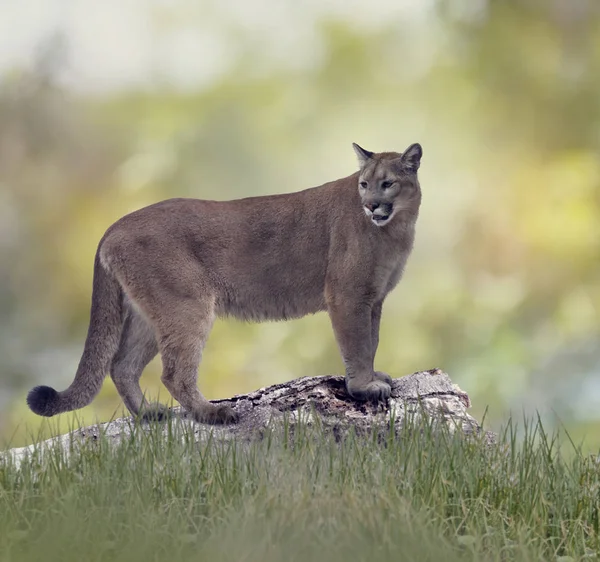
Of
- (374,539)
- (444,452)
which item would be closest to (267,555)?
(374,539)

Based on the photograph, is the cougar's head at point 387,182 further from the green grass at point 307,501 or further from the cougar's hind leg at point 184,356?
the green grass at point 307,501

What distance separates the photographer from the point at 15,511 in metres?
4.04

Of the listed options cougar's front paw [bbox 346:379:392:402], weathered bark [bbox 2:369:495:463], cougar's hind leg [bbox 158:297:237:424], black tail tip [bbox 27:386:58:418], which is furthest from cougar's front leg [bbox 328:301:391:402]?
black tail tip [bbox 27:386:58:418]

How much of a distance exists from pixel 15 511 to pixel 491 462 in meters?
2.34

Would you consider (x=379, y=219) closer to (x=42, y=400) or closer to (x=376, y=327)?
(x=376, y=327)

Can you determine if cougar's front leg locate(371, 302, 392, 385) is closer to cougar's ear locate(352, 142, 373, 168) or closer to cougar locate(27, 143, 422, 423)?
cougar locate(27, 143, 422, 423)

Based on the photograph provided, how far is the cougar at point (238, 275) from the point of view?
17.9 feet

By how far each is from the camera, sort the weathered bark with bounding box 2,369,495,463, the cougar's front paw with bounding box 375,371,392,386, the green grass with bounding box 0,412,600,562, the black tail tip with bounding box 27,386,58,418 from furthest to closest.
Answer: the cougar's front paw with bounding box 375,371,392,386 < the black tail tip with bounding box 27,386,58,418 < the weathered bark with bounding box 2,369,495,463 < the green grass with bounding box 0,412,600,562

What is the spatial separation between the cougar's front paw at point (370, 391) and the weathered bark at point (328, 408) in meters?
0.04

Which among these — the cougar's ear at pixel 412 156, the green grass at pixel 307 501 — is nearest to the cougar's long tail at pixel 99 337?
the green grass at pixel 307 501

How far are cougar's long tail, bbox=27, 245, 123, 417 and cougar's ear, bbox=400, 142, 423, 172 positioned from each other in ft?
6.62

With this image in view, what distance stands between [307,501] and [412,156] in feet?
8.81

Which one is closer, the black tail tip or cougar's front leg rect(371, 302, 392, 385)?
the black tail tip

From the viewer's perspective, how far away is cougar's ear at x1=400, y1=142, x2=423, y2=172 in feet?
18.5
